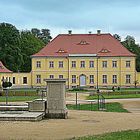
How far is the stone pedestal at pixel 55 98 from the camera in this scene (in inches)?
653

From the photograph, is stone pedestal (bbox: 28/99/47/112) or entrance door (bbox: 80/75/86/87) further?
entrance door (bbox: 80/75/86/87)

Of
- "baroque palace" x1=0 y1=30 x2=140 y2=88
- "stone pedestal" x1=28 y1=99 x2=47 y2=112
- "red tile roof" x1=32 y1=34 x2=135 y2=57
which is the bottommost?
"stone pedestal" x1=28 y1=99 x2=47 y2=112

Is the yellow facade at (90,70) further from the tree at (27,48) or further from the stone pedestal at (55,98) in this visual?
the stone pedestal at (55,98)

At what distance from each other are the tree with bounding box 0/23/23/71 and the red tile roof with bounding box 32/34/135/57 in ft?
22.6

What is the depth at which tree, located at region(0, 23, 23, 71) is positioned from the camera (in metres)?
78.5

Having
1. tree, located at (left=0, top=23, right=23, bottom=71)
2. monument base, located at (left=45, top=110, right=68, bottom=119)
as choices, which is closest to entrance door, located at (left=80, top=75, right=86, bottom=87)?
tree, located at (left=0, top=23, right=23, bottom=71)

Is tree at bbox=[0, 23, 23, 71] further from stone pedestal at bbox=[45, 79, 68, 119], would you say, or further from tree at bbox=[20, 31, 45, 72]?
stone pedestal at bbox=[45, 79, 68, 119]

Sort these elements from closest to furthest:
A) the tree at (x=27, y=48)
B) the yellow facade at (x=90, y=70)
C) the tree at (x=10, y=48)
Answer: the yellow facade at (x=90, y=70) < the tree at (x=10, y=48) < the tree at (x=27, y=48)

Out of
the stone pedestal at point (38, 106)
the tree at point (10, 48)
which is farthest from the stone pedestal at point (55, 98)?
the tree at point (10, 48)

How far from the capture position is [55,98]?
16.7 metres

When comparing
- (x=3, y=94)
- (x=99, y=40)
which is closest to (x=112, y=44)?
(x=99, y=40)

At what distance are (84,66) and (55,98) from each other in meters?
56.3

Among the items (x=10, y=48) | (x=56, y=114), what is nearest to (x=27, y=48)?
(x=10, y=48)

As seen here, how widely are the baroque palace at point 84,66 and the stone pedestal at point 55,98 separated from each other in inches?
2173
